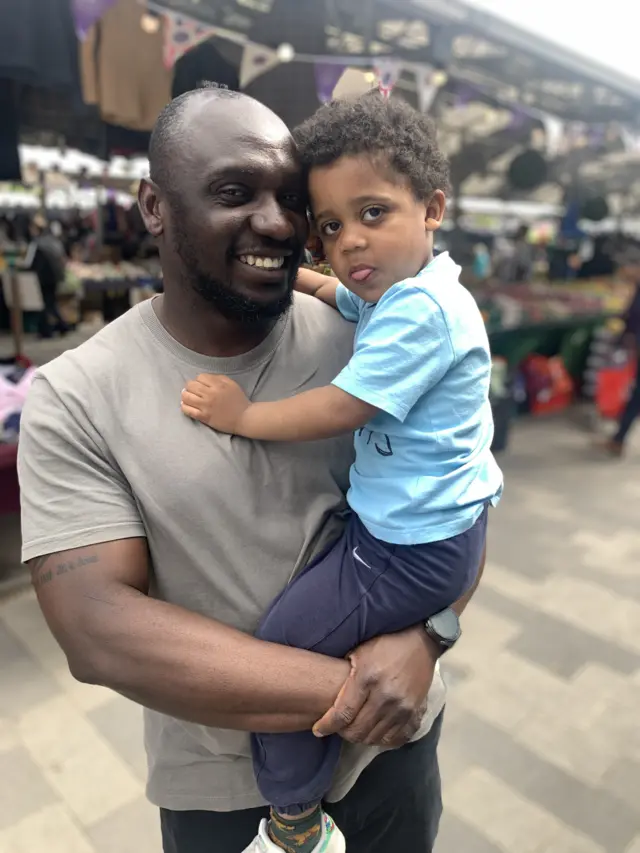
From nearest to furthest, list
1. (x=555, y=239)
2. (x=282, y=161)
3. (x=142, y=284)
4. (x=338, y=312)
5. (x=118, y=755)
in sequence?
1. (x=282, y=161)
2. (x=338, y=312)
3. (x=118, y=755)
4. (x=142, y=284)
5. (x=555, y=239)

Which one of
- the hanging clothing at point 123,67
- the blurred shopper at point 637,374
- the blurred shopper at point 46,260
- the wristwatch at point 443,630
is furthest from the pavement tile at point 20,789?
the blurred shopper at point 46,260

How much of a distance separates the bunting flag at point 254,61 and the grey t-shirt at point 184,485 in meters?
2.63

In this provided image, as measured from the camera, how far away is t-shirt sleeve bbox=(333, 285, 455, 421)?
932 millimetres

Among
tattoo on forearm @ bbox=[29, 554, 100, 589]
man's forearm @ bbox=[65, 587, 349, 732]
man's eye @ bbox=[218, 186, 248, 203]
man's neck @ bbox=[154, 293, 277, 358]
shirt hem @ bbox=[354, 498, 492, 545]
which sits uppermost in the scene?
man's eye @ bbox=[218, 186, 248, 203]

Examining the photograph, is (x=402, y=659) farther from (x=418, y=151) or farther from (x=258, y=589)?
(x=418, y=151)

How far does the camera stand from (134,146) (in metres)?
4.25

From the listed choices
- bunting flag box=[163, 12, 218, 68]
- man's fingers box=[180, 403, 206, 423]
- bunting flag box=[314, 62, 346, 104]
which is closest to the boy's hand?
man's fingers box=[180, 403, 206, 423]

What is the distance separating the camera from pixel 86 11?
9.64 feet

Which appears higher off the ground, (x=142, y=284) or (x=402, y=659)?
(x=402, y=659)

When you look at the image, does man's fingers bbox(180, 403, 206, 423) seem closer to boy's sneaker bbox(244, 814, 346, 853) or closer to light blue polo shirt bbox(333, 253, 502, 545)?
light blue polo shirt bbox(333, 253, 502, 545)

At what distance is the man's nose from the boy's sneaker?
3.05ft

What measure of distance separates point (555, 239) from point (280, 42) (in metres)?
6.68

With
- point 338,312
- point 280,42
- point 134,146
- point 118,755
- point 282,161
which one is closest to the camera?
point 282,161

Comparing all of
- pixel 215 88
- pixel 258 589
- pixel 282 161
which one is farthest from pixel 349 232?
pixel 258 589
